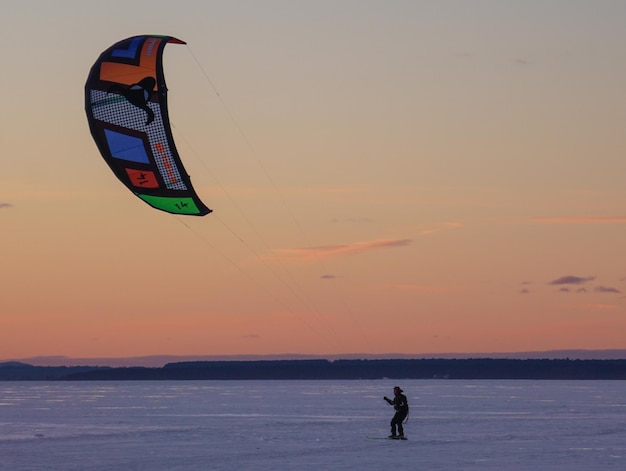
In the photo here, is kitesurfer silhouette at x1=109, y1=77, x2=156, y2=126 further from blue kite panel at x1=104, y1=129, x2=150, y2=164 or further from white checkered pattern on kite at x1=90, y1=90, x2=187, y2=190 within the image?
blue kite panel at x1=104, y1=129, x2=150, y2=164

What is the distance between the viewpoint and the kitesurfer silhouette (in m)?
23.3

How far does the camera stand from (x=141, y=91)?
23344 mm

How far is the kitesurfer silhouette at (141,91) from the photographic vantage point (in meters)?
23.3
